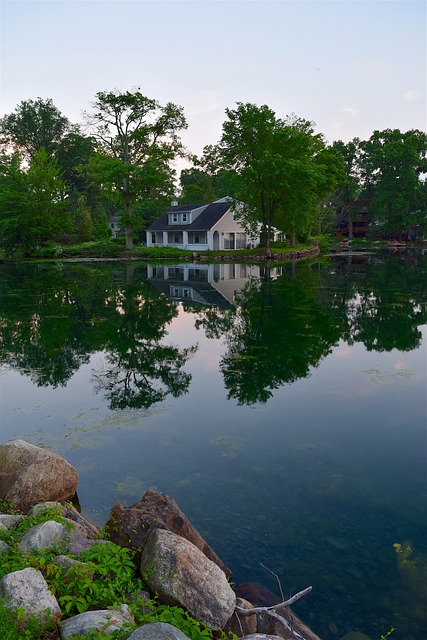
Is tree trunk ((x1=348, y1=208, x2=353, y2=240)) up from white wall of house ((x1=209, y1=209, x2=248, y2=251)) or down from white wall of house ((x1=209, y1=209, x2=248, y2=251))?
up

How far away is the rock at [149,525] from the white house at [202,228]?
183 ft

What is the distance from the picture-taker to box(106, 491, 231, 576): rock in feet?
18.3

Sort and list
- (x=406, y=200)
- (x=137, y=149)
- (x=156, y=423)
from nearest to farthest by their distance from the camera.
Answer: (x=156, y=423)
(x=137, y=149)
(x=406, y=200)

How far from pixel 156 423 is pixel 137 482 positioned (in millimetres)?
2394

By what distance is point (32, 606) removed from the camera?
3986 millimetres

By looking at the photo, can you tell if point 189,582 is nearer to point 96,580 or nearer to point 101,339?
point 96,580

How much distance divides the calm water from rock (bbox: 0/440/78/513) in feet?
1.88

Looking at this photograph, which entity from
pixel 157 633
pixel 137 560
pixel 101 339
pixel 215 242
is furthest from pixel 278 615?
pixel 215 242

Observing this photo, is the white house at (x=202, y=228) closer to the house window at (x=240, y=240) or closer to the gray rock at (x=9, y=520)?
the house window at (x=240, y=240)

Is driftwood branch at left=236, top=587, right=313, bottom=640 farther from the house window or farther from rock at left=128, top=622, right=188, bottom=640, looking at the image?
the house window

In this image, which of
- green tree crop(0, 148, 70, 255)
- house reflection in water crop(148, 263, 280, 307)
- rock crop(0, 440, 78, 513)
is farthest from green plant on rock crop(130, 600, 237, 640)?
green tree crop(0, 148, 70, 255)

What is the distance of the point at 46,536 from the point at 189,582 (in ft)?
5.23

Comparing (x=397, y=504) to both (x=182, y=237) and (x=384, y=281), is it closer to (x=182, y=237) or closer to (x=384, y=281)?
(x=384, y=281)

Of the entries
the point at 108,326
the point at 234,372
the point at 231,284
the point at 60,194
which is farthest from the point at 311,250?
the point at 234,372
